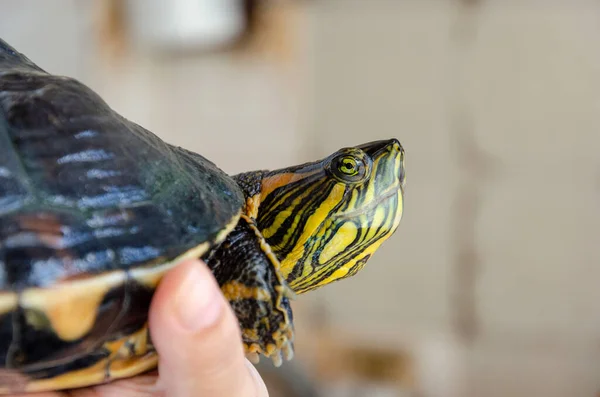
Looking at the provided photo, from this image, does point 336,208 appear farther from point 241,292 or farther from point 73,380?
point 73,380

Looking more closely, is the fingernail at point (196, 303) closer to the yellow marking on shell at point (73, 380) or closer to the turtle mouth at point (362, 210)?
the yellow marking on shell at point (73, 380)

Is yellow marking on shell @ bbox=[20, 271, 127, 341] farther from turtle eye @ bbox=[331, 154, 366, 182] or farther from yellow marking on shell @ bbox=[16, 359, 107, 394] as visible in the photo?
turtle eye @ bbox=[331, 154, 366, 182]

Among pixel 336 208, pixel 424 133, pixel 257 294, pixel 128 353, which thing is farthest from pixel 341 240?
pixel 424 133

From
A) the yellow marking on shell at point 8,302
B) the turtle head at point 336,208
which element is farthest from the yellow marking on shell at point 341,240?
the yellow marking on shell at point 8,302

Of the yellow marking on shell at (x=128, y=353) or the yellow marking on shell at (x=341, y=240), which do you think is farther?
the yellow marking on shell at (x=341, y=240)

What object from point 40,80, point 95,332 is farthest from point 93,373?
point 40,80
